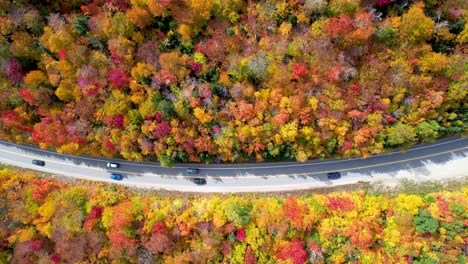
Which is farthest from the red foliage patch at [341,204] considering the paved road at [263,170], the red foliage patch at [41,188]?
the red foliage patch at [41,188]

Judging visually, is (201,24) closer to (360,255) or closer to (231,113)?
(231,113)

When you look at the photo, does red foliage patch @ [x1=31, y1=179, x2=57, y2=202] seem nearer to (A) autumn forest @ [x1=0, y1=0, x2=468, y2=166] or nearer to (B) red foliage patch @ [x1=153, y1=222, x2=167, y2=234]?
(A) autumn forest @ [x1=0, y1=0, x2=468, y2=166]

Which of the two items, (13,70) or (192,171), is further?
(192,171)

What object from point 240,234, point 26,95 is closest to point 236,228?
point 240,234

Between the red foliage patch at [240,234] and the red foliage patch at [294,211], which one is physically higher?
the red foliage patch at [294,211]

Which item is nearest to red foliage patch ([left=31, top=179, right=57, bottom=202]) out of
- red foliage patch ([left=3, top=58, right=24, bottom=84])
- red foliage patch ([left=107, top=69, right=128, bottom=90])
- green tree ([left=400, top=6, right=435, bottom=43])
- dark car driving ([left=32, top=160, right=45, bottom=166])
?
dark car driving ([left=32, top=160, right=45, bottom=166])

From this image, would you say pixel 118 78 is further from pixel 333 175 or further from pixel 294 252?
pixel 333 175

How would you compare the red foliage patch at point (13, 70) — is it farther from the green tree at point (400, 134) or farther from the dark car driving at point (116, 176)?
the green tree at point (400, 134)
